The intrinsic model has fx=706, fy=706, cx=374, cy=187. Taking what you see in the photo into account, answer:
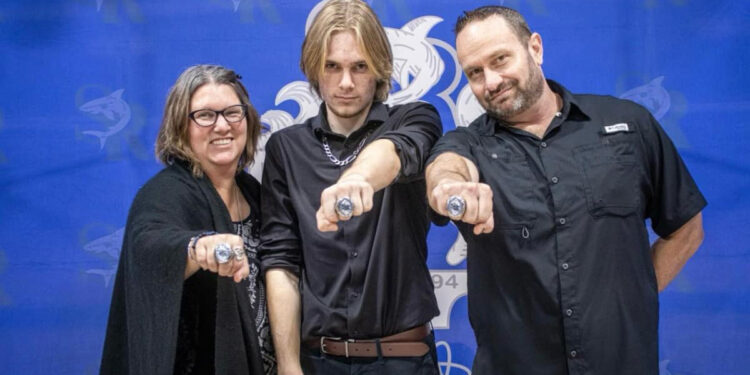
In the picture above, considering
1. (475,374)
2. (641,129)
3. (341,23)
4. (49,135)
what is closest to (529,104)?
(641,129)

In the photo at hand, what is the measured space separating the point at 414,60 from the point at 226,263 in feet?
4.44

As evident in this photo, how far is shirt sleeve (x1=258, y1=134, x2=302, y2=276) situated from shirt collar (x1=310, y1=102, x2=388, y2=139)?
13 cm

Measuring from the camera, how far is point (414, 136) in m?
1.85

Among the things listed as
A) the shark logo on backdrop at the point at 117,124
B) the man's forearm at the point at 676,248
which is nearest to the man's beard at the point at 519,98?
the man's forearm at the point at 676,248

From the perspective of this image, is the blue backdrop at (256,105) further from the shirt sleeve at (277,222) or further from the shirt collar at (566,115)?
the shirt collar at (566,115)

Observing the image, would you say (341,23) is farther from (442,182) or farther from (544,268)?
(544,268)

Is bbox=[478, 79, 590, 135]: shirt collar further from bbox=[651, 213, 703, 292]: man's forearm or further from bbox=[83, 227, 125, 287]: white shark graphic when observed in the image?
bbox=[83, 227, 125, 287]: white shark graphic

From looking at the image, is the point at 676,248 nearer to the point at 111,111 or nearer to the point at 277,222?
the point at 277,222

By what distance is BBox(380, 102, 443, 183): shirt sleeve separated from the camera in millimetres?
1779

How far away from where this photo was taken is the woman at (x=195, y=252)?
5.73 feet

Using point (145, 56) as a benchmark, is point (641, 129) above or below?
below

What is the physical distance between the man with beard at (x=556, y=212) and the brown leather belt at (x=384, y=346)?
184 millimetres

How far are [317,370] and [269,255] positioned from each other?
35 cm

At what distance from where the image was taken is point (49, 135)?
270 centimetres
